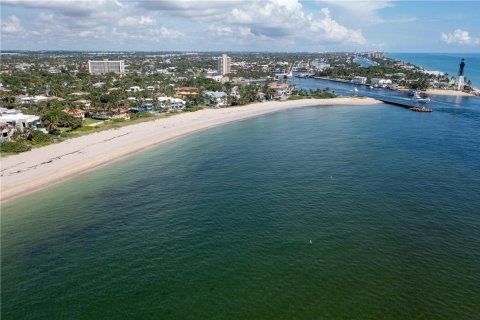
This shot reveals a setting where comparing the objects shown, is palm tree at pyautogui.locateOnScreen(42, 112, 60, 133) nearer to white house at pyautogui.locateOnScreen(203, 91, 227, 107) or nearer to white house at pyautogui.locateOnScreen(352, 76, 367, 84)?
white house at pyautogui.locateOnScreen(203, 91, 227, 107)

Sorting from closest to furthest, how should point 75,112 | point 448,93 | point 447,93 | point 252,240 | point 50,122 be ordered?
1. point 252,240
2. point 50,122
3. point 75,112
4. point 448,93
5. point 447,93

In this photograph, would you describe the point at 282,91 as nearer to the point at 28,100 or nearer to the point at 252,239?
the point at 28,100

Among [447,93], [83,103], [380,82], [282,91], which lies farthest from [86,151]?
[380,82]

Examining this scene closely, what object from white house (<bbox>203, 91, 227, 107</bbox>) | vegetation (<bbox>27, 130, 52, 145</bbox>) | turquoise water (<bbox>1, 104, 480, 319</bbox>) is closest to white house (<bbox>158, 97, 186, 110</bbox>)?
white house (<bbox>203, 91, 227, 107</bbox>)

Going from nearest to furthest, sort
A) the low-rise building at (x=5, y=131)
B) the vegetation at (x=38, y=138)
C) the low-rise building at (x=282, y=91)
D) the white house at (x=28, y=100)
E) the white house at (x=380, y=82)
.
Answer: the low-rise building at (x=5, y=131) → the vegetation at (x=38, y=138) → the white house at (x=28, y=100) → the low-rise building at (x=282, y=91) → the white house at (x=380, y=82)

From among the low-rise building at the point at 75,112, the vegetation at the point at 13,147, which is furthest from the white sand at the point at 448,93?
the vegetation at the point at 13,147

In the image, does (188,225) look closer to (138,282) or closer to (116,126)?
(138,282)

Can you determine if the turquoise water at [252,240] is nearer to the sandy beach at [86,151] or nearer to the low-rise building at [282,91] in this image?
the sandy beach at [86,151]
